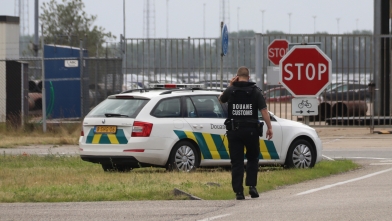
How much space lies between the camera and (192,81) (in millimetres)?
29375

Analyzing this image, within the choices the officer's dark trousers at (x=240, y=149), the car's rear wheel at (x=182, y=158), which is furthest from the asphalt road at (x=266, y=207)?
the car's rear wheel at (x=182, y=158)

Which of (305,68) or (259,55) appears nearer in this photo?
(305,68)

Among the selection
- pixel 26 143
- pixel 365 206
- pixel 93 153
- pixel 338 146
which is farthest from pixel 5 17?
pixel 365 206

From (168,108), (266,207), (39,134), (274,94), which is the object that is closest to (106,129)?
(168,108)

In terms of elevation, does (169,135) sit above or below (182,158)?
above

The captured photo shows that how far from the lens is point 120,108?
1645cm

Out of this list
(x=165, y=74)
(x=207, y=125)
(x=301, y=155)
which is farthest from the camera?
(x=165, y=74)

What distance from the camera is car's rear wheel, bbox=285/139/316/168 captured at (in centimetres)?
Result: 1725

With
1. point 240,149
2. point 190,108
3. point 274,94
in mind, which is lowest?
point 240,149

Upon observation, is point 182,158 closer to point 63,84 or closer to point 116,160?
point 116,160

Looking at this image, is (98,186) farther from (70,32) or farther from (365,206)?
(70,32)

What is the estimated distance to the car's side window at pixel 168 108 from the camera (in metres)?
16.4

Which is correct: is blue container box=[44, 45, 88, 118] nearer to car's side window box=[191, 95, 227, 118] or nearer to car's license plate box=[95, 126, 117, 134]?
car's side window box=[191, 95, 227, 118]

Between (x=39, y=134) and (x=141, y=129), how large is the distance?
11544 millimetres
